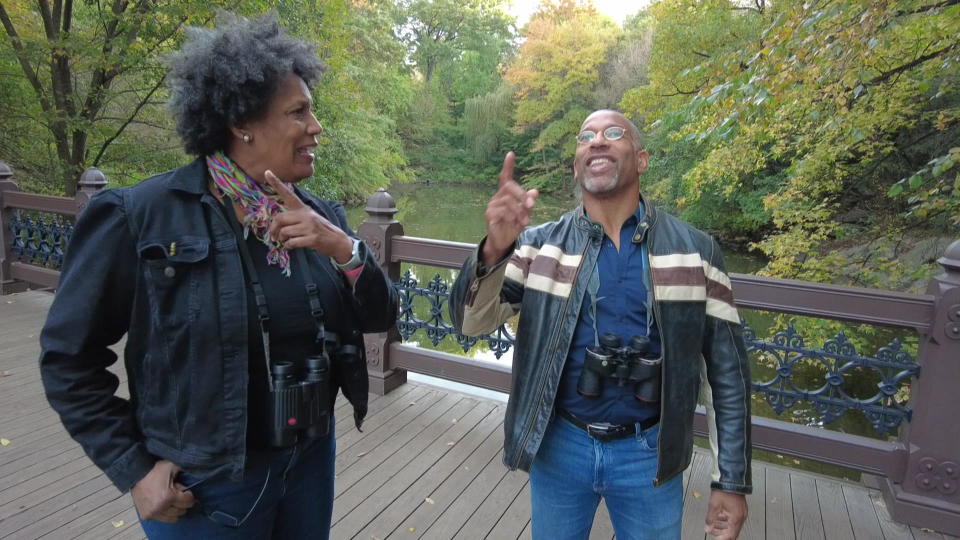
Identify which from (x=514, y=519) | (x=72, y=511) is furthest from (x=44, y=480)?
(x=514, y=519)

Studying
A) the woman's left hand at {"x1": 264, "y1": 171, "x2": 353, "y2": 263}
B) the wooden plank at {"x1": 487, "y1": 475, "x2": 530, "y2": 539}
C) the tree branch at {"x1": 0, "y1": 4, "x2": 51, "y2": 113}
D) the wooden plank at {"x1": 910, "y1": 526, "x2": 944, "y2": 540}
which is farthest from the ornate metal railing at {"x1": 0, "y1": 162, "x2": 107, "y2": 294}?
the wooden plank at {"x1": 910, "y1": 526, "x2": 944, "y2": 540}

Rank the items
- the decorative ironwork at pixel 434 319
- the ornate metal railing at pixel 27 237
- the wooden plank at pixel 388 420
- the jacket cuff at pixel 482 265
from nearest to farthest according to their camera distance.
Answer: the jacket cuff at pixel 482 265 → the wooden plank at pixel 388 420 → the decorative ironwork at pixel 434 319 → the ornate metal railing at pixel 27 237

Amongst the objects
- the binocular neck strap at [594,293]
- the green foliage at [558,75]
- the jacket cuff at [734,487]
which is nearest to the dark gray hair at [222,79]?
the binocular neck strap at [594,293]

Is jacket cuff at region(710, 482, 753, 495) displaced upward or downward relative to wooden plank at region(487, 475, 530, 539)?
upward

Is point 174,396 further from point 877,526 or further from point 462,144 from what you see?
point 462,144

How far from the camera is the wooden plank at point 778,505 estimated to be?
2539 millimetres

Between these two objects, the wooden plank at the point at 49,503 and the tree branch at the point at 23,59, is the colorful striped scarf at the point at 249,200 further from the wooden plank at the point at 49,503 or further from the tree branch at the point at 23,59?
the tree branch at the point at 23,59

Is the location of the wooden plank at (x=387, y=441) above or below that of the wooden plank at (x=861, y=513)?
below

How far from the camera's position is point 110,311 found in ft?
3.76

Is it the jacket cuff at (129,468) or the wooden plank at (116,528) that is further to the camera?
the wooden plank at (116,528)

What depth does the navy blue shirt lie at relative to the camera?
1484 mm

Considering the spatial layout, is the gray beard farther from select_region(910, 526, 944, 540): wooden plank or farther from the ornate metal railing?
the ornate metal railing

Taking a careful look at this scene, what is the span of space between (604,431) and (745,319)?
378 centimetres

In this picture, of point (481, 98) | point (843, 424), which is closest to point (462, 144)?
point (481, 98)
